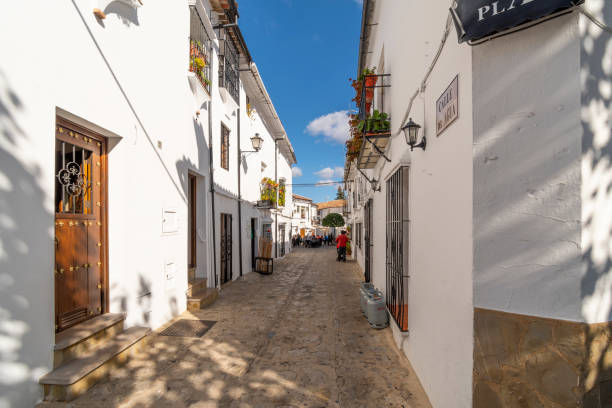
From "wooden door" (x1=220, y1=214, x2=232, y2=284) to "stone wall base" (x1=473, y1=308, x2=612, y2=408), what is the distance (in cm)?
732

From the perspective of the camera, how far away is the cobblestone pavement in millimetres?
2842

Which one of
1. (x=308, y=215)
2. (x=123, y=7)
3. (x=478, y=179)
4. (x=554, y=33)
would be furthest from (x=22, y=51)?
(x=308, y=215)

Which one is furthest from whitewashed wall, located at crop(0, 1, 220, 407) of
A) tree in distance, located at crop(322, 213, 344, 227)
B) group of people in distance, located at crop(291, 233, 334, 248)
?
tree in distance, located at crop(322, 213, 344, 227)

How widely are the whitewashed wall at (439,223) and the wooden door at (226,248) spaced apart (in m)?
5.70

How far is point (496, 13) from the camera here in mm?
1712

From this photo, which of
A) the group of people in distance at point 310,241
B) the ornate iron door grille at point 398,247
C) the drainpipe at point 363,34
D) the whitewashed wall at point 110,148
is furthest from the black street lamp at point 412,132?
the group of people in distance at point 310,241

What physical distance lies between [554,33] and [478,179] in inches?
35.7

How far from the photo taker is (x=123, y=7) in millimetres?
3893

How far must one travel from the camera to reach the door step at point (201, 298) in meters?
5.76

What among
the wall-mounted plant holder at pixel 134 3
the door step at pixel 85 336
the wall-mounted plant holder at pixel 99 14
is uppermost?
the wall-mounted plant holder at pixel 134 3

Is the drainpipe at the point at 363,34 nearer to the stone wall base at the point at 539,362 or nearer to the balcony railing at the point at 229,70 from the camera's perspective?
the balcony railing at the point at 229,70

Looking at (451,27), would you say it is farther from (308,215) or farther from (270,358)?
(308,215)

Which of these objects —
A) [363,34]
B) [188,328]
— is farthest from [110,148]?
[363,34]

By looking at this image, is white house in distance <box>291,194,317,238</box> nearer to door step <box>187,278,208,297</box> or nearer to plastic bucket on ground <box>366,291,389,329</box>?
door step <box>187,278,208,297</box>
